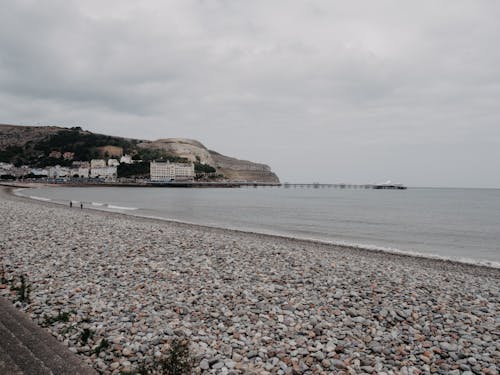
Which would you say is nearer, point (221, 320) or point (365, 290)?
point (221, 320)

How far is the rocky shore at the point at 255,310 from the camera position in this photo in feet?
19.4

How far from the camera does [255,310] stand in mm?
7715

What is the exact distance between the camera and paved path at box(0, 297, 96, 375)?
5.17 m

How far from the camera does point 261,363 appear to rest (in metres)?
5.67

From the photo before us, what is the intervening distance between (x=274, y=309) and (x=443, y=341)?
3442 mm

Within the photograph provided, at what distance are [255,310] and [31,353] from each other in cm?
428

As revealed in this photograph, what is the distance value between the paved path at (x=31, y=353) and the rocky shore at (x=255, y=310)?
0.82 ft

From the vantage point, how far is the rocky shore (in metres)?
5.92

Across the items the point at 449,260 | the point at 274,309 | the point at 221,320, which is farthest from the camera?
the point at 449,260

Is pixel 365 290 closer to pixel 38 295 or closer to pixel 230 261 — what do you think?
pixel 230 261

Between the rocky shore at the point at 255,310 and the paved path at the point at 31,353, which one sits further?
the rocky shore at the point at 255,310

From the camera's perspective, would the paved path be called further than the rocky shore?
No

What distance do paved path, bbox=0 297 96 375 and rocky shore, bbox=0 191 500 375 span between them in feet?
0.82

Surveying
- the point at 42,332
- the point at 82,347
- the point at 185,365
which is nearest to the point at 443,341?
the point at 185,365
